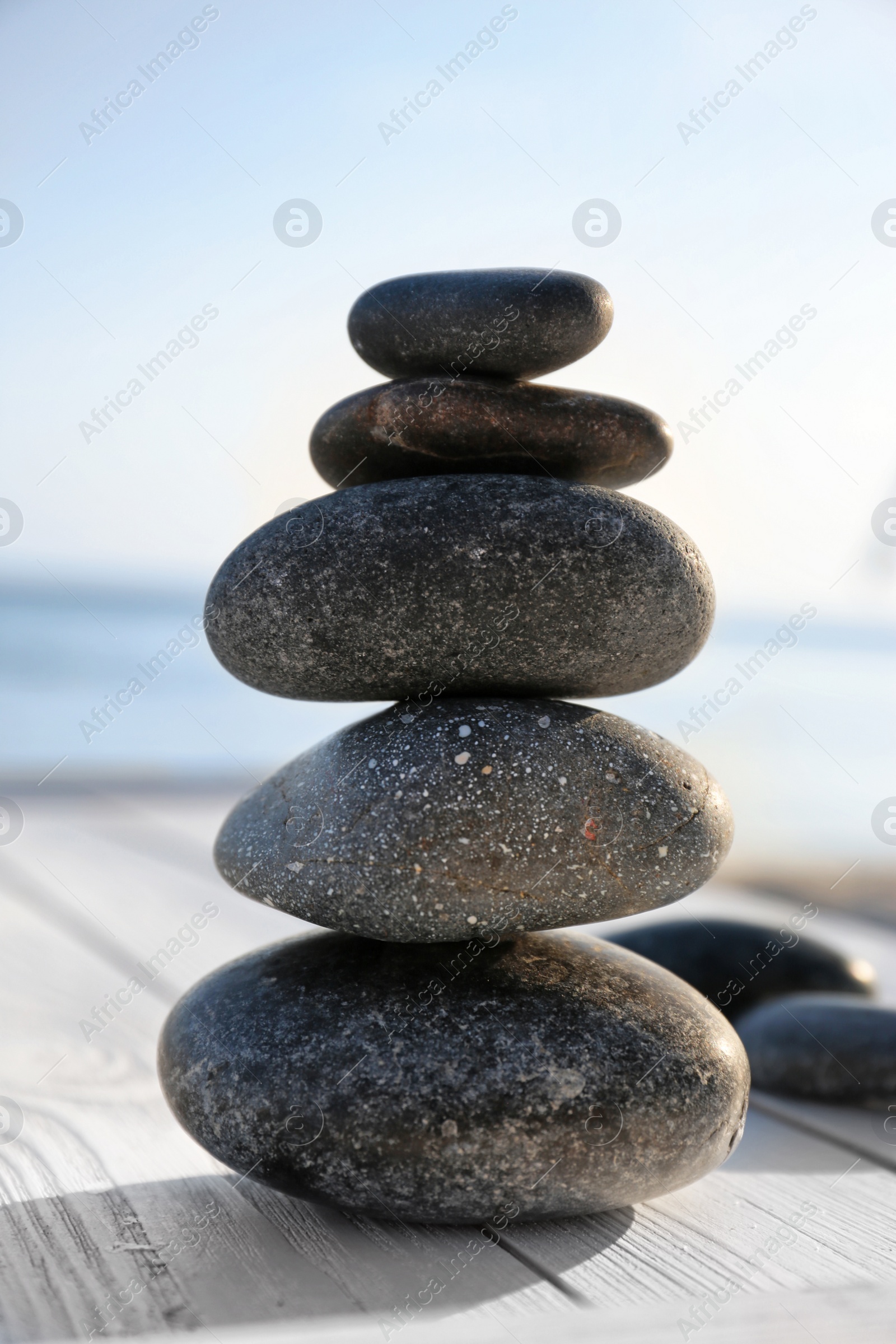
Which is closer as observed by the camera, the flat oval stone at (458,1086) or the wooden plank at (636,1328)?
the wooden plank at (636,1328)

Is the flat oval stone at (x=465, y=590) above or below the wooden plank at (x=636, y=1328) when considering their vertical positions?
above

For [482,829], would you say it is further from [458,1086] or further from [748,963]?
[748,963]

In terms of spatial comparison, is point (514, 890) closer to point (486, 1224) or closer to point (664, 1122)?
point (664, 1122)

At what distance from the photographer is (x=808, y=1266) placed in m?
1.87

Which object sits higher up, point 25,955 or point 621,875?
point 621,875

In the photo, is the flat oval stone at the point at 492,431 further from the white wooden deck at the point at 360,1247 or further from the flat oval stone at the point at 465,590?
the white wooden deck at the point at 360,1247

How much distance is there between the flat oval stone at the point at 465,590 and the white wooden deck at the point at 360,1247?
112 cm

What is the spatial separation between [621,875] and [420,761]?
0.46 metres

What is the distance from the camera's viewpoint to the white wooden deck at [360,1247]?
163cm

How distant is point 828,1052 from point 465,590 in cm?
198

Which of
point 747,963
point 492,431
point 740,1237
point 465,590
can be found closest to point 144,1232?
point 740,1237

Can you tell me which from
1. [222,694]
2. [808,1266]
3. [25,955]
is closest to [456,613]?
[808,1266]

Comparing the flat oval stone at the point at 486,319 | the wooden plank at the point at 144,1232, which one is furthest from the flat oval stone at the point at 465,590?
the wooden plank at the point at 144,1232

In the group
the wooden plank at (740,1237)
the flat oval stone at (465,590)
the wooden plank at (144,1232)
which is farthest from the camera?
the flat oval stone at (465,590)
